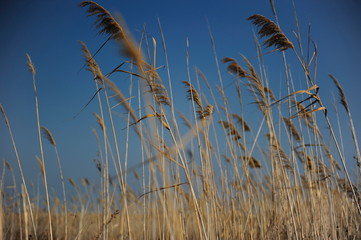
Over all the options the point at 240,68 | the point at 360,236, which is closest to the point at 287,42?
the point at 240,68

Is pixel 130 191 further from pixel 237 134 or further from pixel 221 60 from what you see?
pixel 221 60

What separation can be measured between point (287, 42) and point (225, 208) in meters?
1.62

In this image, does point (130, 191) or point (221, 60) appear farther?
point (130, 191)

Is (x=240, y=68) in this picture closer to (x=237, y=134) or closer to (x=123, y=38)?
(x=237, y=134)

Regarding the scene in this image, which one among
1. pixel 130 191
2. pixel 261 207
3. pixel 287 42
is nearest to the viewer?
pixel 287 42

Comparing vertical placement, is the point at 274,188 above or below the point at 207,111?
below

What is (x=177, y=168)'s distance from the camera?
2.16 meters

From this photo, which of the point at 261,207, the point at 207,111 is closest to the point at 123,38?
the point at 207,111

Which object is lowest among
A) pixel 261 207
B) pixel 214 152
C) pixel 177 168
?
pixel 261 207

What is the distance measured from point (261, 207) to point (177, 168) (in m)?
1.37

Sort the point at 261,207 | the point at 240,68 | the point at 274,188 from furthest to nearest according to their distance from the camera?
the point at 261,207 < the point at 274,188 < the point at 240,68

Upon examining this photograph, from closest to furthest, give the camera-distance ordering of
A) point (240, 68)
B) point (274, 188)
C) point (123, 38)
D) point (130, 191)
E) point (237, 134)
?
point (123, 38) → point (240, 68) → point (274, 188) → point (237, 134) → point (130, 191)

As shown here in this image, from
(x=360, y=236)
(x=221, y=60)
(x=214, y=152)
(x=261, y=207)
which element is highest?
(x=221, y=60)

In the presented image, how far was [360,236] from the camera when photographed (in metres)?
3.06
